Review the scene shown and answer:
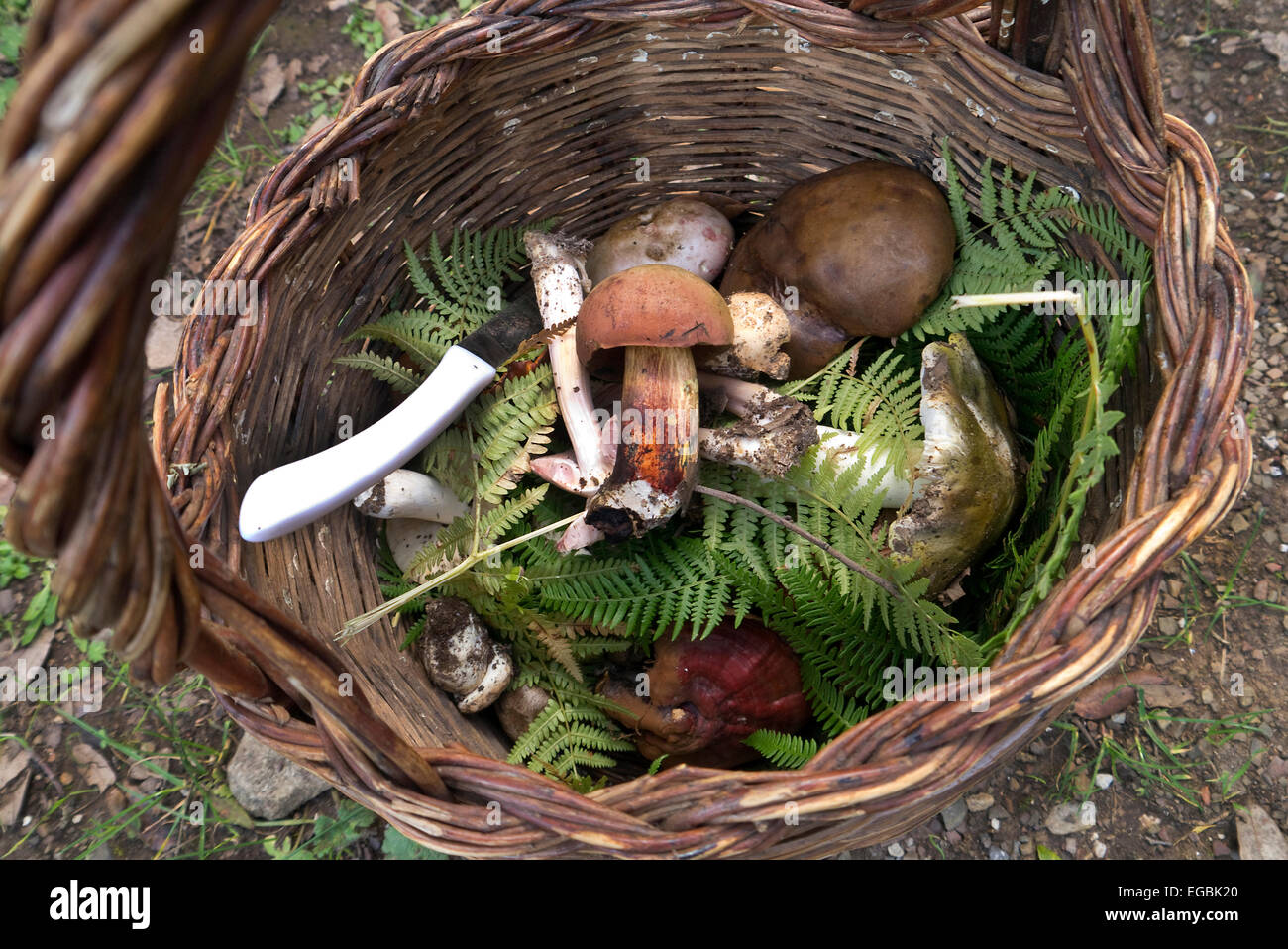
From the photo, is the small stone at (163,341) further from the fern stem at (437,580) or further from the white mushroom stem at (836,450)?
the white mushroom stem at (836,450)

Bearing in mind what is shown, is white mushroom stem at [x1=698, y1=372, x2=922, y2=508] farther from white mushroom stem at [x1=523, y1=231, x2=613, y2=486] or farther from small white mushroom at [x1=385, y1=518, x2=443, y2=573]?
small white mushroom at [x1=385, y1=518, x2=443, y2=573]

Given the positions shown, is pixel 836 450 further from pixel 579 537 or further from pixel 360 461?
pixel 360 461

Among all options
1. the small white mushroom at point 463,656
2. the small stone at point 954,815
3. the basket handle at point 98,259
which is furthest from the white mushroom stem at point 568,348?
the small stone at point 954,815

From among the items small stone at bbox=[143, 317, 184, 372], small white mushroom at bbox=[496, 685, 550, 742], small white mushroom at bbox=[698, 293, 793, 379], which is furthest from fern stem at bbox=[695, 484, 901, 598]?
small stone at bbox=[143, 317, 184, 372]

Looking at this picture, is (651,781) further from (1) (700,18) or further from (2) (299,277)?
(1) (700,18)

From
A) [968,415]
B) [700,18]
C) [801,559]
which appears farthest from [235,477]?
[968,415]

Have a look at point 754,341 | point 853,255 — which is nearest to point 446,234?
point 754,341
